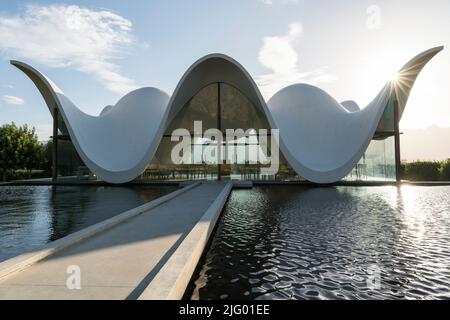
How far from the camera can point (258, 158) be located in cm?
2200

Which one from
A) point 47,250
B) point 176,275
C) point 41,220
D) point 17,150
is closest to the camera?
point 176,275

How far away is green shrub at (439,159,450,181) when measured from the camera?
2038 cm

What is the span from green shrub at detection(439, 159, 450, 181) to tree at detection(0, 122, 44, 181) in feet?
98.0

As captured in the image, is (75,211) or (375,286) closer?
(375,286)

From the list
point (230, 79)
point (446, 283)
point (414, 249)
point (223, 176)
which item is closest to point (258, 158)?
point (223, 176)

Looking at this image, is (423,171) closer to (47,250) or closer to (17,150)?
(47,250)

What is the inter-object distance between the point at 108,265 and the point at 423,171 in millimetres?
23235

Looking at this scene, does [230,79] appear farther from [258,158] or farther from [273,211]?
[273,211]

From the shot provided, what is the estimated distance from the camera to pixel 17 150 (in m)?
23.9
